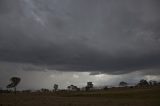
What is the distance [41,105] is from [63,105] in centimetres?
511

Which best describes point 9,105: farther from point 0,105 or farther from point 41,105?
point 41,105

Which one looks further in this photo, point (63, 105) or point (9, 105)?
point (63, 105)

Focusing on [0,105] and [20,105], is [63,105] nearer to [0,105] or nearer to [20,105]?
[20,105]

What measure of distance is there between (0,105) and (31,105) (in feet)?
21.1

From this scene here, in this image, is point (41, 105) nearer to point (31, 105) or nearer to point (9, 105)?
point (31, 105)

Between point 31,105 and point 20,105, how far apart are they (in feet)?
7.66

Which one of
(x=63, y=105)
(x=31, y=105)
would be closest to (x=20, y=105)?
(x=31, y=105)

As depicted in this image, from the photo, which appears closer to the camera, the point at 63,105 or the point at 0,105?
the point at 0,105

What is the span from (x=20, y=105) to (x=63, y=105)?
9424mm

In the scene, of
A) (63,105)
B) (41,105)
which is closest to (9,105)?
(41,105)

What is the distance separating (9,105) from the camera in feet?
171

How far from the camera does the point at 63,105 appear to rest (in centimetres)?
5569

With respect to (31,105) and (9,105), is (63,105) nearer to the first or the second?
(31,105)

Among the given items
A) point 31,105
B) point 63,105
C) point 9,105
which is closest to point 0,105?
point 9,105
